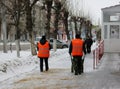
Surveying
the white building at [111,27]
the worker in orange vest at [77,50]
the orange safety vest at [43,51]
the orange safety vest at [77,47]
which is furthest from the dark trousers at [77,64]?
the white building at [111,27]

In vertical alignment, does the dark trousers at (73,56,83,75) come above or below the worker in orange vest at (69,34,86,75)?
below

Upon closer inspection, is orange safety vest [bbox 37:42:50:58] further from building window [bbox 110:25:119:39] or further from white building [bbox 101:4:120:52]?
building window [bbox 110:25:119:39]

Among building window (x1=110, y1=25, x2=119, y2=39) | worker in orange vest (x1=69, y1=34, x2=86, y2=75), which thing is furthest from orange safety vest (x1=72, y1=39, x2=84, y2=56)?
building window (x1=110, y1=25, x2=119, y2=39)

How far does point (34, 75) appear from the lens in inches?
709

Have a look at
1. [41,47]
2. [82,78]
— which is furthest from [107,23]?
[82,78]

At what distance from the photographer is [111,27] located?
39.9 metres

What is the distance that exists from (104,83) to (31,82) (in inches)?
106

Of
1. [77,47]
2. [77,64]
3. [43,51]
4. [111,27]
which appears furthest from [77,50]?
[111,27]

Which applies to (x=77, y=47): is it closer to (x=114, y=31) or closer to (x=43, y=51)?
(x=43, y=51)

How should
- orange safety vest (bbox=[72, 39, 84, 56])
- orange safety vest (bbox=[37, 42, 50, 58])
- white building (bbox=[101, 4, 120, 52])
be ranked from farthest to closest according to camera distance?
1. white building (bbox=[101, 4, 120, 52])
2. orange safety vest (bbox=[37, 42, 50, 58])
3. orange safety vest (bbox=[72, 39, 84, 56])

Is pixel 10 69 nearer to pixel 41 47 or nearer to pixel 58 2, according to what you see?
pixel 41 47

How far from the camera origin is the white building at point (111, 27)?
39812 mm

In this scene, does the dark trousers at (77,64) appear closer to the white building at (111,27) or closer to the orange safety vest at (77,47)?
the orange safety vest at (77,47)

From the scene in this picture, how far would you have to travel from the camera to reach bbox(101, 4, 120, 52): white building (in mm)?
39812
